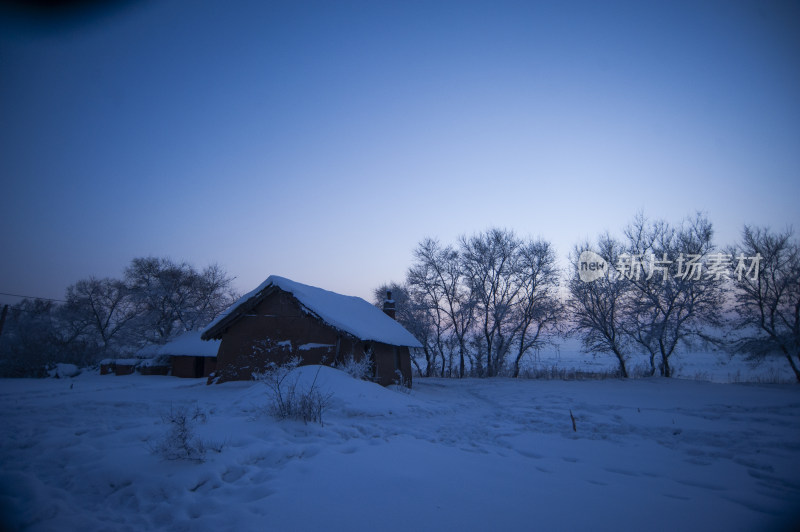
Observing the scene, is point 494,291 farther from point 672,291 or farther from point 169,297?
point 169,297

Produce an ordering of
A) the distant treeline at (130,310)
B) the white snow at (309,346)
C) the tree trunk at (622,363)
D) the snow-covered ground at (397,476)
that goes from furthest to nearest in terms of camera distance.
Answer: the distant treeline at (130,310), the tree trunk at (622,363), the white snow at (309,346), the snow-covered ground at (397,476)

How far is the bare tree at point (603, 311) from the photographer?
21.8m

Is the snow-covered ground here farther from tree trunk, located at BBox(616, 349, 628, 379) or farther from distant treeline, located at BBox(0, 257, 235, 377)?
distant treeline, located at BBox(0, 257, 235, 377)

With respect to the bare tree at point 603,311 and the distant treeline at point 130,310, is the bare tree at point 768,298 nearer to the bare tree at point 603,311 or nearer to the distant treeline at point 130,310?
the bare tree at point 603,311

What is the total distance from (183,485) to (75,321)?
132 ft

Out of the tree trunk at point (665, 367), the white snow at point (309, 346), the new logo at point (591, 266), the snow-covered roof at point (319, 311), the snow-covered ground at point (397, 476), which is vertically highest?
the new logo at point (591, 266)

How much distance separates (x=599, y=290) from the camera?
73.9ft

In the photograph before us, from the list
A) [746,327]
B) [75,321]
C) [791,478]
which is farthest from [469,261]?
[75,321]

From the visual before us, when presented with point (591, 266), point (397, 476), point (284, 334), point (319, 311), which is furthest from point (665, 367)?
point (397, 476)

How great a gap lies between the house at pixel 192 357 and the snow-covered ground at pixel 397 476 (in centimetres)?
1612

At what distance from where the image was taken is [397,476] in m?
3.69

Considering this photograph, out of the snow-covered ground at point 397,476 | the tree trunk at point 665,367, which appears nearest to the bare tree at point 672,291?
the tree trunk at point 665,367

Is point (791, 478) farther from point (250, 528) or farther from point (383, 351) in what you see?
point (383, 351)

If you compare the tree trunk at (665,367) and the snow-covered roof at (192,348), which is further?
the snow-covered roof at (192,348)
